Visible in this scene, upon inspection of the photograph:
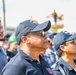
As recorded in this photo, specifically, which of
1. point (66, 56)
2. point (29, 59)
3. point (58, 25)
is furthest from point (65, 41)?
point (58, 25)

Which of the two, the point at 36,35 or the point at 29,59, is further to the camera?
the point at 36,35

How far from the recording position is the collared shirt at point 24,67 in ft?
12.8

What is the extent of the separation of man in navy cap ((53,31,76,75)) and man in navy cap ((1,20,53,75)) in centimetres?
76

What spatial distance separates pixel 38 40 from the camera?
14.5ft

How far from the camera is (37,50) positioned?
4.38 meters

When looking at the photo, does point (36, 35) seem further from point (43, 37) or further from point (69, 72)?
point (69, 72)

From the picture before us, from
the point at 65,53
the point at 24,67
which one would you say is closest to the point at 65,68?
the point at 65,53

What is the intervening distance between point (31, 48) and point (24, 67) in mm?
459

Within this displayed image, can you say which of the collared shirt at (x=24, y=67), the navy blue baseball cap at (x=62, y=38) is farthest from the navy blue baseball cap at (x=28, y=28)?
the navy blue baseball cap at (x=62, y=38)

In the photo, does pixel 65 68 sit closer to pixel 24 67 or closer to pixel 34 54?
pixel 34 54

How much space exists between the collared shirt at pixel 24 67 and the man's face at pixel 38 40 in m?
0.19

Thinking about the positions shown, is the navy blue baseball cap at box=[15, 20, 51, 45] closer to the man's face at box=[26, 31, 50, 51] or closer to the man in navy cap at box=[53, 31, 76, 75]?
the man's face at box=[26, 31, 50, 51]

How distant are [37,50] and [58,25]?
11.7 metres

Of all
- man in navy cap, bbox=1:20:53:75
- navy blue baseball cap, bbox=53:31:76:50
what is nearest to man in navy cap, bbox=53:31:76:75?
navy blue baseball cap, bbox=53:31:76:50
